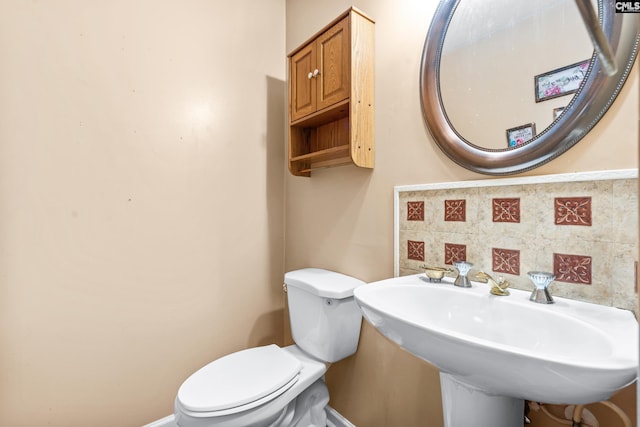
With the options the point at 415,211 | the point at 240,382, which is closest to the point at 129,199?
the point at 240,382

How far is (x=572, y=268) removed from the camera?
752 millimetres

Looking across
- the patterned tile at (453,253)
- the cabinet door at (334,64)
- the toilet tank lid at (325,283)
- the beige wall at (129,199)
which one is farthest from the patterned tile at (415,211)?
the beige wall at (129,199)

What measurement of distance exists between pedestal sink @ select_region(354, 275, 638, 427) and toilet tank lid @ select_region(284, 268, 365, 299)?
280 millimetres

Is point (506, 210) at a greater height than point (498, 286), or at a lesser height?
greater

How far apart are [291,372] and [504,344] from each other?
75cm

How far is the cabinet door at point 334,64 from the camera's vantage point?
3.94ft

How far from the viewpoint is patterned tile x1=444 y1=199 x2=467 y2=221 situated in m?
0.97

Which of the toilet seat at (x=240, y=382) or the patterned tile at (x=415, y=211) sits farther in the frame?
the patterned tile at (x=415, y=211)

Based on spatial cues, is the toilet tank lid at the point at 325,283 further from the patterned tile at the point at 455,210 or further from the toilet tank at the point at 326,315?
the patterned tile at the point at 455,210

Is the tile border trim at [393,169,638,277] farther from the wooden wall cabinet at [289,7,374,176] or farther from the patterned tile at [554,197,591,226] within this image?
the wooden wall cabinet at [289,7,374,176]

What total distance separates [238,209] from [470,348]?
52.4 inches

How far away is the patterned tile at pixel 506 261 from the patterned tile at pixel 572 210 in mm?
143

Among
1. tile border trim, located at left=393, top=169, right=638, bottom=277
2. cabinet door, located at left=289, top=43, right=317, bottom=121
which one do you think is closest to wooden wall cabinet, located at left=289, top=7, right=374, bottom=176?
cabinet door, located at left=289, top=43, right=317, bottom=121

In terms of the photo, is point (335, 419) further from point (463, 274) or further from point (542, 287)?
point (542, 287)
